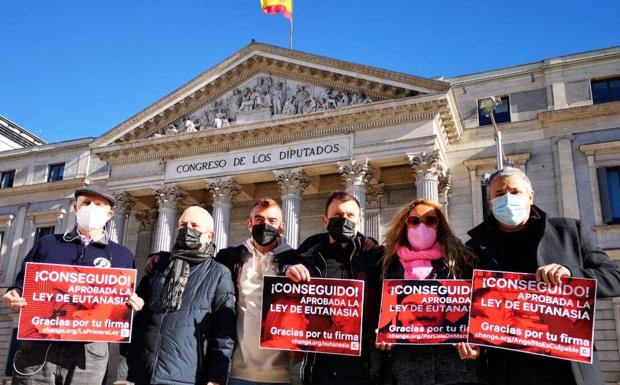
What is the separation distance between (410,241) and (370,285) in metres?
0.58

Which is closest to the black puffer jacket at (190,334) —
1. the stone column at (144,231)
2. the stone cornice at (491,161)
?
the stone cornice at (491,161)

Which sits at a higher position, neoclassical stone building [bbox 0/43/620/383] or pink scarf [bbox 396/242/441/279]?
neoclassical stone building [bbox 0/43/620/383]

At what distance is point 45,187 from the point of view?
1332 inches

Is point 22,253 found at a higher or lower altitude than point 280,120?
lower

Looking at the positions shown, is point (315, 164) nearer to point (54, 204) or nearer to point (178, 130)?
point (178, 130)

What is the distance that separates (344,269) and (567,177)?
20175 millimetres

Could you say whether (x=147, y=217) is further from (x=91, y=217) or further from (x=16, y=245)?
(x=91, y=217)

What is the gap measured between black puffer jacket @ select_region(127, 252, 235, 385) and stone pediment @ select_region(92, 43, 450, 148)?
1848 centimetres

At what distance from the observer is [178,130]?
27641mm

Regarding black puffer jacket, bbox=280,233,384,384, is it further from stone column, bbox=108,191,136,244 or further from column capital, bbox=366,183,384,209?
stone column, bbox=108,191,136,244

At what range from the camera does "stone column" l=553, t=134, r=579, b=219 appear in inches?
875

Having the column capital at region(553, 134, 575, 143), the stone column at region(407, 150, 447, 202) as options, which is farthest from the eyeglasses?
the column capital at region(553, 134, 575, 143)

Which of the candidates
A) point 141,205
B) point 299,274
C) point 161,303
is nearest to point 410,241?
point 299,274

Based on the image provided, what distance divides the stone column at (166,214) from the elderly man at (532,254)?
21422 mm
